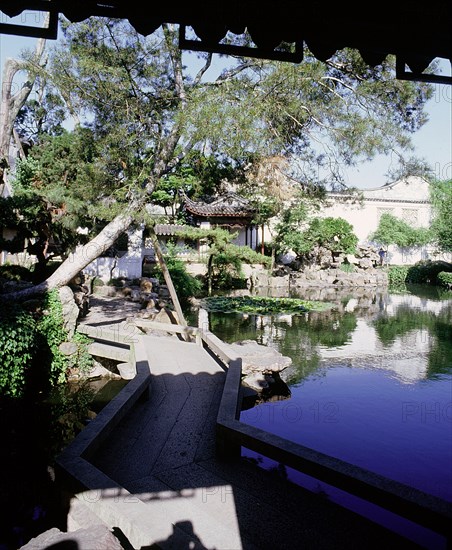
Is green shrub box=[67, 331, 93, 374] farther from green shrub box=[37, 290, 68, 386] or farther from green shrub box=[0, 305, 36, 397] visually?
green shrub box=[0, 305, 36, 397]

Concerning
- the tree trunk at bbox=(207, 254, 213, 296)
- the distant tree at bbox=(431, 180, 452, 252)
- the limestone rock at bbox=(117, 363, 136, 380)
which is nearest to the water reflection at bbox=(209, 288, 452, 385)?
the limestone rock at bbox=(117, 363, 136, 380)

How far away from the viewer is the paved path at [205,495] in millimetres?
3076

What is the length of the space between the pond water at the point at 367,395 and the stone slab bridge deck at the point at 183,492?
1.10 meters

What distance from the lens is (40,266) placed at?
36.3 feet

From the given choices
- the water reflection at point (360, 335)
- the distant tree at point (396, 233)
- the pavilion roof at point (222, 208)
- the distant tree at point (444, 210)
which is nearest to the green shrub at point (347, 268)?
the distant tree at point (396, 233)

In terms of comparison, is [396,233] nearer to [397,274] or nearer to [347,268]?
[397,274]

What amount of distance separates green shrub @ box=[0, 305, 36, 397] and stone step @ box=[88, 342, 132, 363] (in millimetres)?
1624

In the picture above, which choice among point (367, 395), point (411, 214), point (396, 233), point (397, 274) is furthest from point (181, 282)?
point (411, 214)

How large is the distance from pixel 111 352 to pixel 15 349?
2194mm

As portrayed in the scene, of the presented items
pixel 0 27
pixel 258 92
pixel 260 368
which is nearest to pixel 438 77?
pixel 0 27

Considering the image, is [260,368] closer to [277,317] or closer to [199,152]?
[199,152]

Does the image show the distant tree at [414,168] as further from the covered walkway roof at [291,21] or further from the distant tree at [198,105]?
the covered walkway roof at [291,21]

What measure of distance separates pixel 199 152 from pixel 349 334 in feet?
22.7

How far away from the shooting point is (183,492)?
364 centimetres
